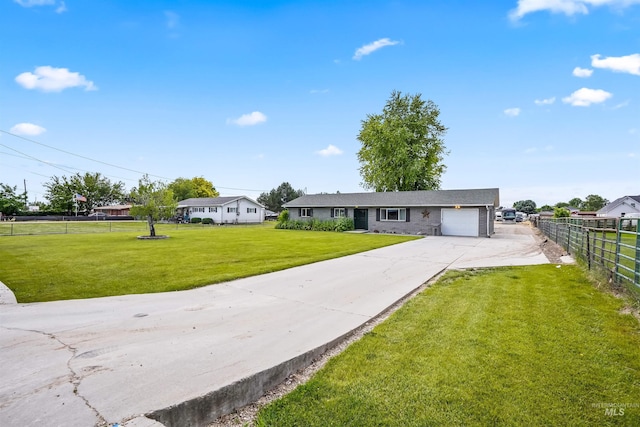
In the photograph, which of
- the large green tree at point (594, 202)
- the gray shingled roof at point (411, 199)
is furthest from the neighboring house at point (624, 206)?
the gray shingled roof at point (411, 199)

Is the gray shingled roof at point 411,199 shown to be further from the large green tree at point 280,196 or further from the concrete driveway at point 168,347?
the large green tree at point 280,196

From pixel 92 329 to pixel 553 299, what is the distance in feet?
25.9

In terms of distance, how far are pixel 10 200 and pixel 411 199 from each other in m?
59.1

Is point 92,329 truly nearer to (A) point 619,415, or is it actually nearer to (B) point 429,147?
(A) point 619,415

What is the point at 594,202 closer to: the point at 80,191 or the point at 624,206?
the point at 624,206

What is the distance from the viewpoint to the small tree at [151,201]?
18703 millimetres

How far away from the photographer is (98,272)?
8.18 metres

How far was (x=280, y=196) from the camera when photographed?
197ft

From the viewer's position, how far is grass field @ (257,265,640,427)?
2.52 metres

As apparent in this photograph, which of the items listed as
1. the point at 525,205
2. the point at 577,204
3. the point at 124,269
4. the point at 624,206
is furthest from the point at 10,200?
the point at 577,204

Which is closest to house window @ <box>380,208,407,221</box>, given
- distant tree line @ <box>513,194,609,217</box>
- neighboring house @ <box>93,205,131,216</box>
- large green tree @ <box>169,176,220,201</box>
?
large green tree @ <box>169,176,220,201</box>

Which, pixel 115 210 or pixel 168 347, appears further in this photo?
pixel 115 210

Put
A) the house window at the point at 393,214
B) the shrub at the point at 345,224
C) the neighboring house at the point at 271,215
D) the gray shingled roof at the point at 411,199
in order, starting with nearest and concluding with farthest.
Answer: the gray shingled roof at the point at 411,199 < the house window at the point at 393,214 < the shrub at the point at 345,224 < the neighboring house at the point at 271,215

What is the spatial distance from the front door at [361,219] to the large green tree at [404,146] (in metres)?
11.7
